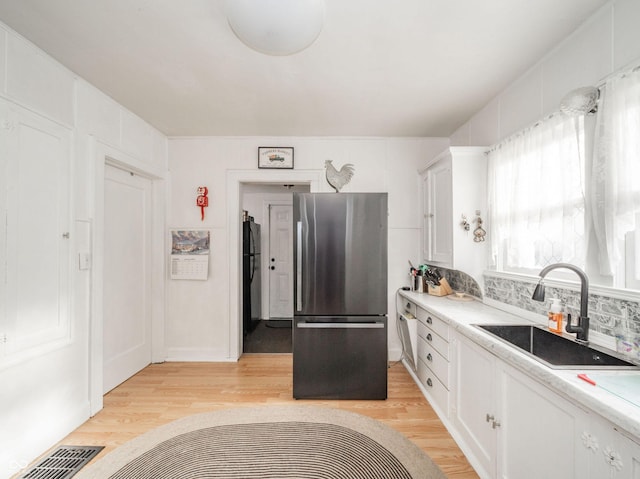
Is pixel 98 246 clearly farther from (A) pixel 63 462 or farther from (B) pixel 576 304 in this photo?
(B) pixel 576 304

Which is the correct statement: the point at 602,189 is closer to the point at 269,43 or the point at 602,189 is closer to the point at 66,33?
the point at 269,43

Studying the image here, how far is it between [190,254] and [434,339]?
263 centimetres

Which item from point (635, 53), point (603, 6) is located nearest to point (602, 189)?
point (635, 53)

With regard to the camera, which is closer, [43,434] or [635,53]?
[635,53]

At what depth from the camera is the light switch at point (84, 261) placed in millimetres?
2111

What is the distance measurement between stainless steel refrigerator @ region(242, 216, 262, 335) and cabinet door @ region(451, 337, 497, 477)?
265 cm

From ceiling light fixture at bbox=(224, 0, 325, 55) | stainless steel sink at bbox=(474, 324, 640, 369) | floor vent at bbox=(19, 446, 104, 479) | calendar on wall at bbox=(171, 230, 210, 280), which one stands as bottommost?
floor vent at bbox=(19, 446, 104, 479)

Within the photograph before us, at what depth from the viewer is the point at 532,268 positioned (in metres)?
1.92

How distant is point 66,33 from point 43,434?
2421mm

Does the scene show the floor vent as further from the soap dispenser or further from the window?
the window

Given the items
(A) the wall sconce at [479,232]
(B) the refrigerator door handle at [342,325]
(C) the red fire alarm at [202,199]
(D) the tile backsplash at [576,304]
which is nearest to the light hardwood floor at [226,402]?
(B) the refrigerator door handle at [342,325]

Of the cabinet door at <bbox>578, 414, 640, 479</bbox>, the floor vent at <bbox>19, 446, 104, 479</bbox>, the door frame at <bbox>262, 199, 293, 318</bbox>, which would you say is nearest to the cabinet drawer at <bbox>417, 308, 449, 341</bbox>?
the cabinet door at <bbox>578, 414, 640, 479</bbox>

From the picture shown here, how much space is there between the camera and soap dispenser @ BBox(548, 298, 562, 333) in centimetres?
158

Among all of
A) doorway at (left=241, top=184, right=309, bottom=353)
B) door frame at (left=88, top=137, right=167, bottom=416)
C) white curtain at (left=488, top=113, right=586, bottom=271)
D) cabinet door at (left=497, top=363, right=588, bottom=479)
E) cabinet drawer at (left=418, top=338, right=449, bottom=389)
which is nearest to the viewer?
cabinet door at (left=497, top=363, right=588, bottom=479)
